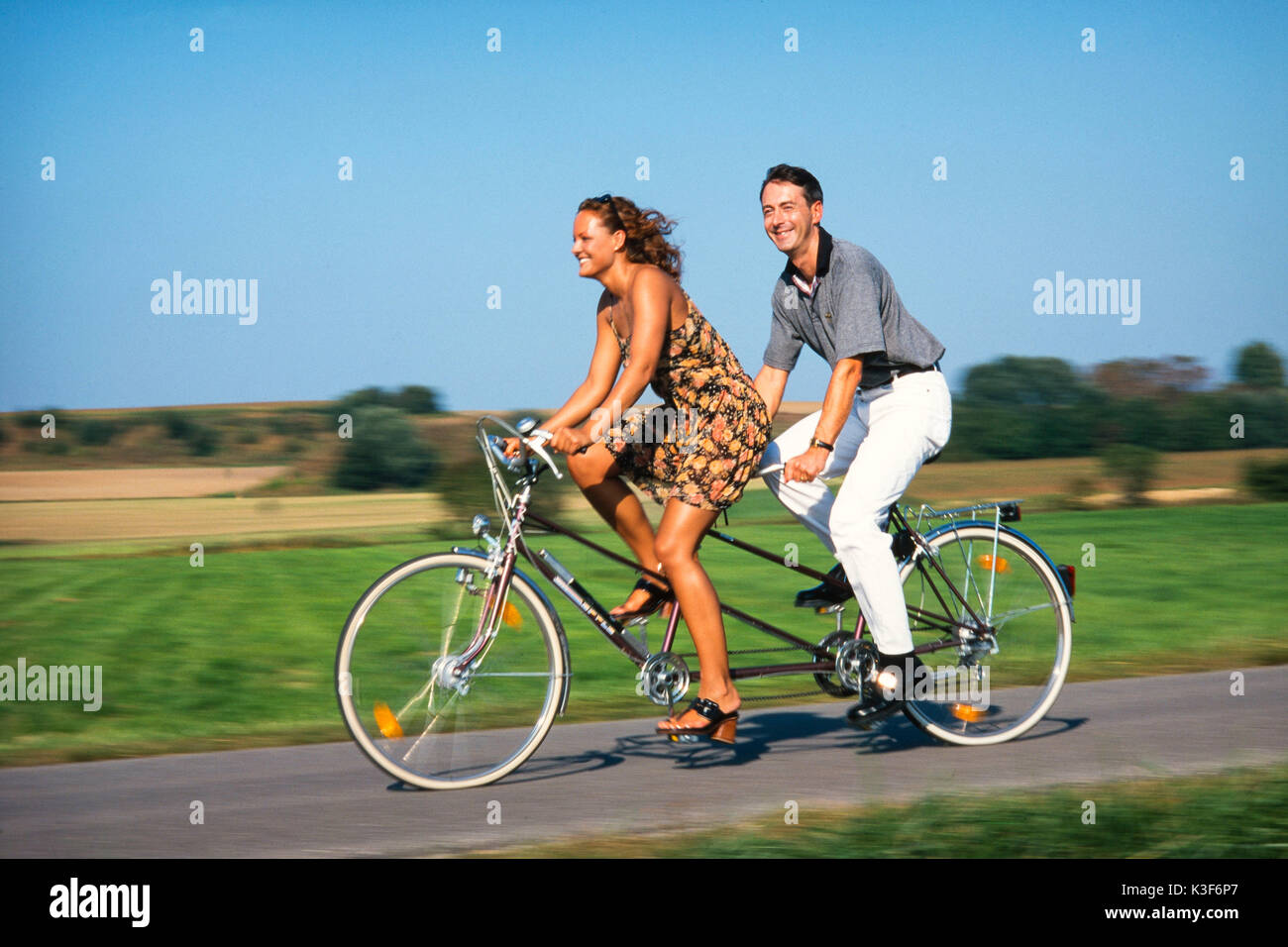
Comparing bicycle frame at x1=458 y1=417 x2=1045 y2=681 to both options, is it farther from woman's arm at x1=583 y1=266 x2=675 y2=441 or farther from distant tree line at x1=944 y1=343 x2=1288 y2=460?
distant tree line at x1=944 y1=343 x2=1288 y2=460

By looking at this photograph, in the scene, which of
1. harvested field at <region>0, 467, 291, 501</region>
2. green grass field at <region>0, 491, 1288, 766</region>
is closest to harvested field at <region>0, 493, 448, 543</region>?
harvested field at <region>0, 467, 291, 501</region>

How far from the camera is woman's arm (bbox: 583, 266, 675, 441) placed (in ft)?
16.8

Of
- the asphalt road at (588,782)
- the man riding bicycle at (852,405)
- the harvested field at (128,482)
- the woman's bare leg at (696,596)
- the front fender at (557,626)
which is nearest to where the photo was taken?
the asphalt road at (588,782)

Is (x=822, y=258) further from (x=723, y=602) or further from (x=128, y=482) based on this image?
(x=128, y=482)

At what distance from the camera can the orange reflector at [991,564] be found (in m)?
6.24

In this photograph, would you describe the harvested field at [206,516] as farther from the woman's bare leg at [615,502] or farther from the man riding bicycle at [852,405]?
the woman's bare leg at [615,502]

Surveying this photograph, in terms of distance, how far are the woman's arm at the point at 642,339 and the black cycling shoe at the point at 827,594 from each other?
1320mm

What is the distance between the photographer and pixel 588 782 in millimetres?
5312

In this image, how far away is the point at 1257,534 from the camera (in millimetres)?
16625

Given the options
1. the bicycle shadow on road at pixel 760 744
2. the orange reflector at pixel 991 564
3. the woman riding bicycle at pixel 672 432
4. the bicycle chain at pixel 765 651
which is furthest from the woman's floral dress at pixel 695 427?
the orange reflector at pixel 991 564

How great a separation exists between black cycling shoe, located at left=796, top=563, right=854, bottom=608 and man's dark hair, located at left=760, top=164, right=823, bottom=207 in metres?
1.54
